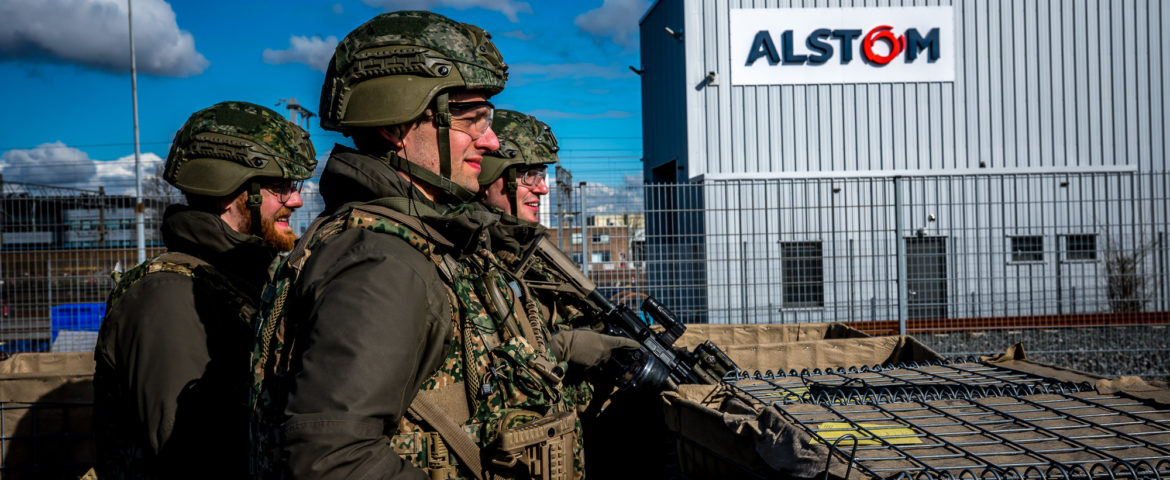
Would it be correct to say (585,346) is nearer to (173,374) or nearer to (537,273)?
(537,273)

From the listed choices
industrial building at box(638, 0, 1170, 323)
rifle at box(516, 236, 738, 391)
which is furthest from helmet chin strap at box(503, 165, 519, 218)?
industrial building at box(638, 0, 1170, 323)

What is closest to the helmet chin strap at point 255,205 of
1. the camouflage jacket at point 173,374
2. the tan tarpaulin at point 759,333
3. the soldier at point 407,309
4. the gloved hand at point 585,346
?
the camouflage jacket at point 173,374

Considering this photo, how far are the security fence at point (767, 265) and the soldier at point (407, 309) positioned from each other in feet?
17.9

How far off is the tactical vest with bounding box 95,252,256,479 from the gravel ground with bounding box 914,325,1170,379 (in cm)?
724

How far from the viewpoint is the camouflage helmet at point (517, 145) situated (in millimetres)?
4738

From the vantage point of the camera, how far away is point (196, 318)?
2.52 meters

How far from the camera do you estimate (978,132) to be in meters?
13.4

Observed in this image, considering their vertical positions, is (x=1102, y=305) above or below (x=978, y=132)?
below

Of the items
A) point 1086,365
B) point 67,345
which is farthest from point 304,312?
point 1086,365

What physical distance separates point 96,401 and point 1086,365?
9.15 metres

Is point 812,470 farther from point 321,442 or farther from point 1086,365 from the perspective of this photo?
point 1086,365

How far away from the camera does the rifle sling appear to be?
178 cm

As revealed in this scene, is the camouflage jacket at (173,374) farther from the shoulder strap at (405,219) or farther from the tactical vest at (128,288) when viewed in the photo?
the shoulder strap at (405,219)

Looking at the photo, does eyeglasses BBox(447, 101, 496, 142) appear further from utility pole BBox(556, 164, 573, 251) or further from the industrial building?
the industrial building
